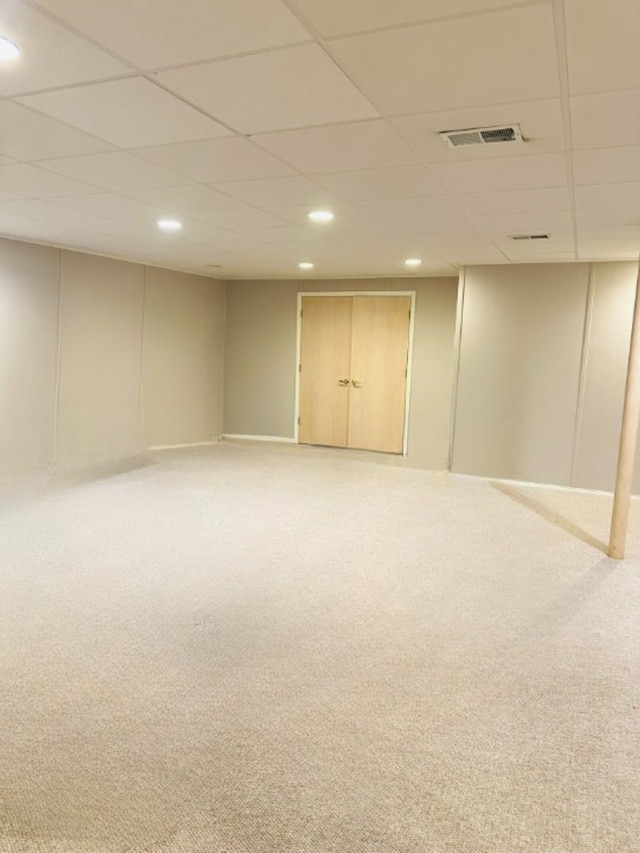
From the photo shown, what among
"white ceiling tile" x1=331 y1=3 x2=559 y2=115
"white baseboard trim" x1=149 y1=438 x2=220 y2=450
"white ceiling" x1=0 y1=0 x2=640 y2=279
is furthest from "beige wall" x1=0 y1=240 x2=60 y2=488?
"white ceiling tile" x1=331 y1=3 x2=559 y2=115

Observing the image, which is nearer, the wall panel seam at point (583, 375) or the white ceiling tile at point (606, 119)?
the white ceiling tile at point (606, 119)

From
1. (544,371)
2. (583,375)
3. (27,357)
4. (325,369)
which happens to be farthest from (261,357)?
(583,375)

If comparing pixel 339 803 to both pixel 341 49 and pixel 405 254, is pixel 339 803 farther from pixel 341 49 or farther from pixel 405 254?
pixel 405 254

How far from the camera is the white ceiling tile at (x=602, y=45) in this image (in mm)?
1630

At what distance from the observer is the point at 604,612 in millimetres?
3525

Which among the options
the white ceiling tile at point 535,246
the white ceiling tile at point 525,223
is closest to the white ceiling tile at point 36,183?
the white ceiling tile at point 525,223

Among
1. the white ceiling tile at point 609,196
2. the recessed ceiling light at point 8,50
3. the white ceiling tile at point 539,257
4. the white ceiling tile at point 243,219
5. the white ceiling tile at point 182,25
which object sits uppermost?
the white ceiling tile at point 539,257

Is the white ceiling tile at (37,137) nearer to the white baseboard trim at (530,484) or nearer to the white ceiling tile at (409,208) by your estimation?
the white ceiling tile at (409,208)

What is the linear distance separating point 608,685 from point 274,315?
7.19 metres

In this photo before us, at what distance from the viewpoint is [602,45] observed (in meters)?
1.82

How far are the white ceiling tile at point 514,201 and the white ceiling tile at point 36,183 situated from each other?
237 centimetres

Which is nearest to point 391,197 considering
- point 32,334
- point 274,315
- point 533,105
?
point 533,105

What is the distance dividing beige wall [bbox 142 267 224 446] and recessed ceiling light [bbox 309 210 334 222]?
3857 millimetres

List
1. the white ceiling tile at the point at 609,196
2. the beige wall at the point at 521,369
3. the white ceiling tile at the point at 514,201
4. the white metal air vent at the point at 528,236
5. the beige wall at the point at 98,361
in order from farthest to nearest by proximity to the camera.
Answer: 1. the beige wall at the point at 98,361
2. the beige wall at the point at 521,369
3. the white metal air vent at the point at 528,236
4. the white ceiling tile at the point at 514,201
5. the white ceiling tile at the point at 609,196
